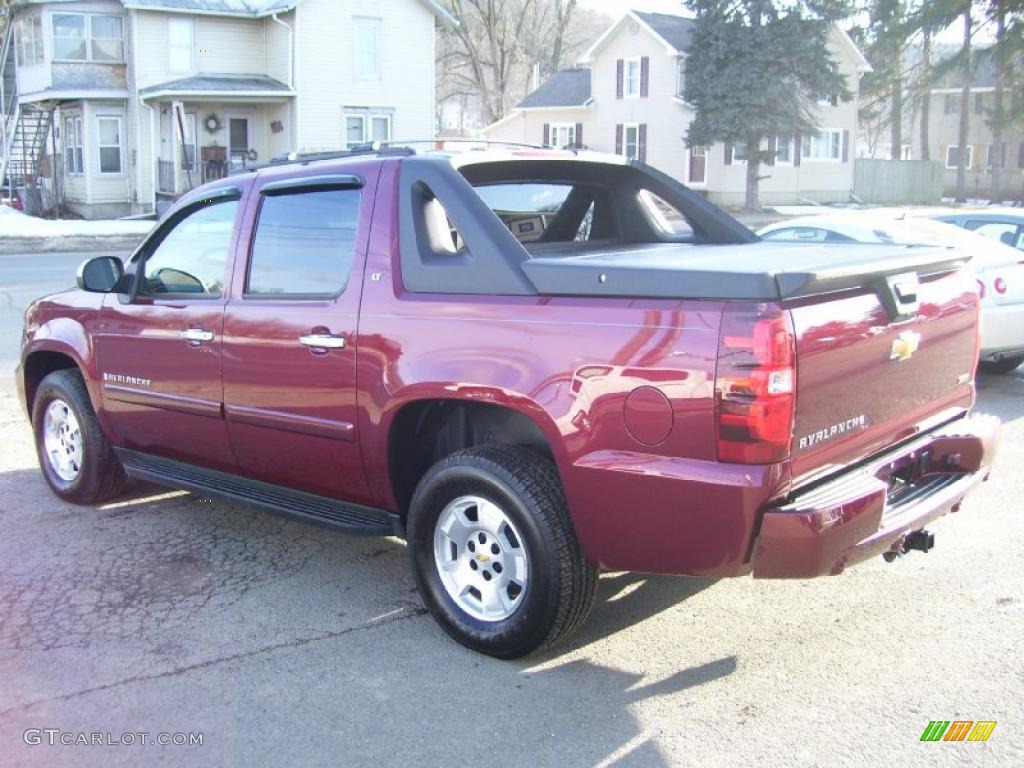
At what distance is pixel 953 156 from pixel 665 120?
30.3 meters

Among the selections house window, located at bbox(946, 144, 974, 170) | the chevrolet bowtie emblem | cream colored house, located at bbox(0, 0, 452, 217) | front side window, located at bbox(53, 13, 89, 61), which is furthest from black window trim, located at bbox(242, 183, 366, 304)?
house window, located at bbox(946, 144, 974, 170)

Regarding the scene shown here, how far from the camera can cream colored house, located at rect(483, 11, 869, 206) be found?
4259 centimetres

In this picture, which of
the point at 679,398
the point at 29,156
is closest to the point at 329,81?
the point at 29,156

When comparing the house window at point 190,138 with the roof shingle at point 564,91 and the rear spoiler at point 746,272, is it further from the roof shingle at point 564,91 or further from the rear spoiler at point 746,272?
the rear spoiler at point 746,272

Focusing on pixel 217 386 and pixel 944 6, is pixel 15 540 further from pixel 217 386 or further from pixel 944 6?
pixel 944 6

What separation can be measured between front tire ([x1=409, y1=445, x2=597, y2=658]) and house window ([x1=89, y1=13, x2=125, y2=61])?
33421 mm

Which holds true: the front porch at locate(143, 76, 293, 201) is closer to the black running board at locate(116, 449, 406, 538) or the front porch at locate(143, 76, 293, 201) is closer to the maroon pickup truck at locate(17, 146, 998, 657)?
the black running board at locate(116, 449, 406, 538)

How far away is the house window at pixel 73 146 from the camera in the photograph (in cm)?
3472

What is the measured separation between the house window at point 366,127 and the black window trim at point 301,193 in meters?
31.4

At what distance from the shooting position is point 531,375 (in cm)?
394

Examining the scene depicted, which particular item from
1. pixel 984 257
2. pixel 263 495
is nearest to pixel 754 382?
pixel 263 495

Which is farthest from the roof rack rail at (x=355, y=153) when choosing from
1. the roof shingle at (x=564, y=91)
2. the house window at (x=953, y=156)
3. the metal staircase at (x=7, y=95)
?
the house window at (x=953, y=156)

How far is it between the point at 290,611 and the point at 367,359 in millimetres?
1166

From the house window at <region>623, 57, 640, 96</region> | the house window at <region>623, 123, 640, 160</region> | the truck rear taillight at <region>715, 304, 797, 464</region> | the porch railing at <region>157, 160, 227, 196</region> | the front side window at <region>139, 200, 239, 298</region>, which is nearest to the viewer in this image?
the truck rear taillight at <region>715, 304, 797, 464</region>
